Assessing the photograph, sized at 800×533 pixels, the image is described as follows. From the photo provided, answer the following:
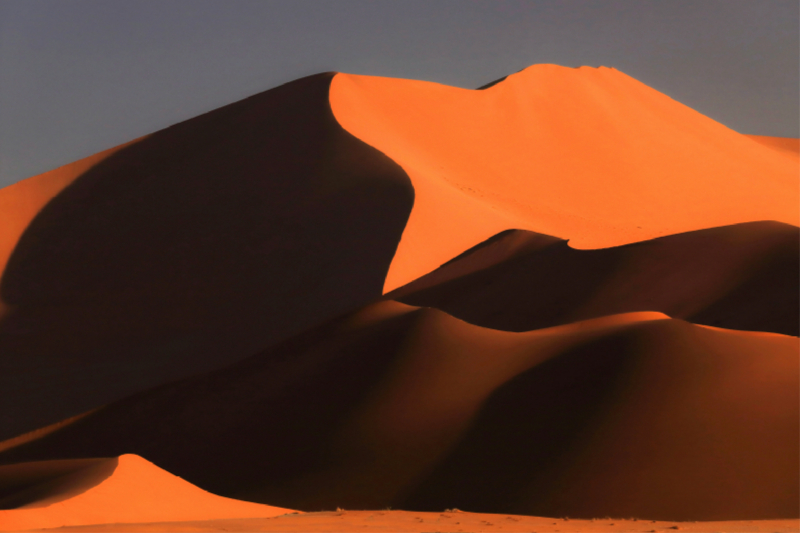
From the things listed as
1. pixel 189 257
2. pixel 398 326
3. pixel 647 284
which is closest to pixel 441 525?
pixel 398 326

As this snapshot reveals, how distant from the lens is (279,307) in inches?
883

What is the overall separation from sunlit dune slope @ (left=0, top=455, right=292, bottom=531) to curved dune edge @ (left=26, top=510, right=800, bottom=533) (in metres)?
1.34

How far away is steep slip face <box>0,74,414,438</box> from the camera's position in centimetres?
2149

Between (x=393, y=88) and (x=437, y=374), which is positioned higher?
(x=393, y=88)

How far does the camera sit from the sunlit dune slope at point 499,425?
10391mm

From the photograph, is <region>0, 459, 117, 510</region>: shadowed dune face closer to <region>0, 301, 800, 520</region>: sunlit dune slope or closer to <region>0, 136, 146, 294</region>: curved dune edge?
<region>0, 301, 800, 520</region>: sunlit dune slope

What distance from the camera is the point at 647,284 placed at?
17.5 metres

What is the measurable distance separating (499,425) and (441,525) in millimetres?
3578

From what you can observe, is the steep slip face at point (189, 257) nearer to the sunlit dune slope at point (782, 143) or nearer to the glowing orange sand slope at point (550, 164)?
the glowing orange sand slope at point (550, 164)

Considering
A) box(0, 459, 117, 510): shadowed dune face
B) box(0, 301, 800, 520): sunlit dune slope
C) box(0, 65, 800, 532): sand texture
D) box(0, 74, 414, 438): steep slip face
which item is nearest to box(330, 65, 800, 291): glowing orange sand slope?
box(0, 65, 800, 532): sand texture

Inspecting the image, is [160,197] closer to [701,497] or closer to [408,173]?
[408,173]

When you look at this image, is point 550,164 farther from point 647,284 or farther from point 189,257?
point 647,284

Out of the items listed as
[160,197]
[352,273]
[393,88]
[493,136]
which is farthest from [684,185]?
[160,197]

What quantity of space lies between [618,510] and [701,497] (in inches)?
38.5
